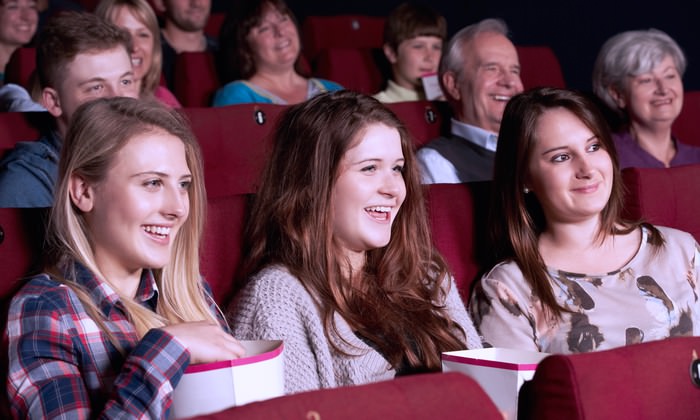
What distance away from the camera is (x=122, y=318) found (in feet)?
2.87

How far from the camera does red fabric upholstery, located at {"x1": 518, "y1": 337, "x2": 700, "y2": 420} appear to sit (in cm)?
61

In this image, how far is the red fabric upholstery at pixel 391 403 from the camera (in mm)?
521

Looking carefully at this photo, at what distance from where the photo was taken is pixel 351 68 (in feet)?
7.53

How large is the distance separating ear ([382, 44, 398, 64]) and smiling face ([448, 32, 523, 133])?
489 mm

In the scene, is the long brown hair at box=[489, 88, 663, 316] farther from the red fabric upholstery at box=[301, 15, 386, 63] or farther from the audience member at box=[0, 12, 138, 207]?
the red fabric upholstery at box=[301, 15, 386, 63]

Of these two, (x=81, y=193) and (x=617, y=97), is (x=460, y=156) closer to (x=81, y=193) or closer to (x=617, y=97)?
(x=617, y=97)

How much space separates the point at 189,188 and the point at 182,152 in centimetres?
4

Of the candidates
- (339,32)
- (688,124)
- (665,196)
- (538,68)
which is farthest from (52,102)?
(339,32)

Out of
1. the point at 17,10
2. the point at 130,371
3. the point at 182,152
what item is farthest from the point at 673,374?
the point at 17,10

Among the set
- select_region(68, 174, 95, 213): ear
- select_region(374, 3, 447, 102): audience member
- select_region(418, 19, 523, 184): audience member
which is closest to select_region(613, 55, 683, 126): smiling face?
select_region(418, 19, 523, 184): audience member

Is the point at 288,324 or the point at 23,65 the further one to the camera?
the point at 23,65

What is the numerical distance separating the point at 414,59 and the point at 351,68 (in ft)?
0.55

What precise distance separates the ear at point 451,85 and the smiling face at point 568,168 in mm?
496

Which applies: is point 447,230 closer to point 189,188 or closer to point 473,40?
point 189,188
